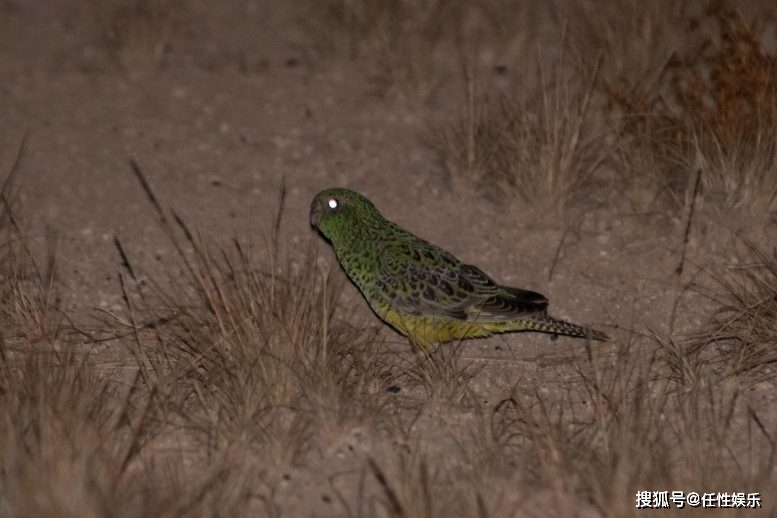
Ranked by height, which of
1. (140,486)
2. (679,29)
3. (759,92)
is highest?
(679,29)

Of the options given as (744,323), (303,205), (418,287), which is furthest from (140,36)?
(744,323)

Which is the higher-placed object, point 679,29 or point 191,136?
point 679,29

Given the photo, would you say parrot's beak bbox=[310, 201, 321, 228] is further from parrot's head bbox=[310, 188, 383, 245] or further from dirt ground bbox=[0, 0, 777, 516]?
dirt ground bbox=[0, 0, 777, 516]

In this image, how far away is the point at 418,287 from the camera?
472 centimetres

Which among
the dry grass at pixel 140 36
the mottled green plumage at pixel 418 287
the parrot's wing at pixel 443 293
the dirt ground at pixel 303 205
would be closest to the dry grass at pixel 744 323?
the dirt ground at pixel 303 205

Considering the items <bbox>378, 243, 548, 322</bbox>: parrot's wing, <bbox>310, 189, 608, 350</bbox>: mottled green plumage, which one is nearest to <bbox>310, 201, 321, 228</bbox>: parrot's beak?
<bbox>310, 189, 608, 350</bbox>: mottled green plumage

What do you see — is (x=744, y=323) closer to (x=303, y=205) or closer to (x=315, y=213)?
(x=315, y=213)

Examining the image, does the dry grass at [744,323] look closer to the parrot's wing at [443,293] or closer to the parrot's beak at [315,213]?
the parrot's wing at [443,293]

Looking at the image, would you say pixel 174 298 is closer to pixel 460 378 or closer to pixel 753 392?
pixel 460 378

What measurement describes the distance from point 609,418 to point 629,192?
2018mm

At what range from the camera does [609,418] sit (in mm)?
4207

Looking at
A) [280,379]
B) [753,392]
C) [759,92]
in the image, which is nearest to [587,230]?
[759,92]

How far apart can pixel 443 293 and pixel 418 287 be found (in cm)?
12

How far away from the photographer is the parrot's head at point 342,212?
491 cm
